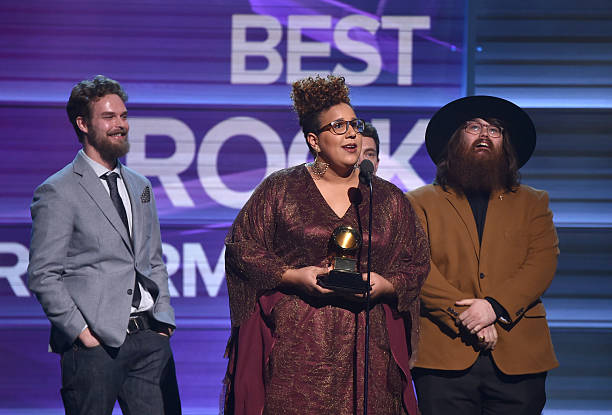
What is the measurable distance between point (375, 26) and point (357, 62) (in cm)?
29

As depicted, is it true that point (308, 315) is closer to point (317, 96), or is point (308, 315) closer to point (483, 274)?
point (317, 96)

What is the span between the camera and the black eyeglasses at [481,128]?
132 inches

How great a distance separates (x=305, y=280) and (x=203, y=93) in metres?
2.66

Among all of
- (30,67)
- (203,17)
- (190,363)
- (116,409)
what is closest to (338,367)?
(190,363)

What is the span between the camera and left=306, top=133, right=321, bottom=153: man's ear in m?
2.74

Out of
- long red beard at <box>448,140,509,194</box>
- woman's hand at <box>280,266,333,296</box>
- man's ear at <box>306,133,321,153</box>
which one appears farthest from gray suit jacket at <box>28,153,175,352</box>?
long red beard at <box>448,140,509,194</box>

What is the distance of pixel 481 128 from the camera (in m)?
3.36

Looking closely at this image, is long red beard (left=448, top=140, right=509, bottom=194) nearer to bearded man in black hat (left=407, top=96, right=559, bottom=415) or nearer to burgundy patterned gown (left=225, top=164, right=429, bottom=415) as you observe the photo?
bearded man in black hat (left=407, top=96, right=559, bottom=415)

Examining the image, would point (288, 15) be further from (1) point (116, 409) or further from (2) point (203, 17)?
(1) point (116, 409)

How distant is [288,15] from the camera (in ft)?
15.9

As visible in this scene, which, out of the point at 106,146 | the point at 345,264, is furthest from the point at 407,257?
the point at 106,146

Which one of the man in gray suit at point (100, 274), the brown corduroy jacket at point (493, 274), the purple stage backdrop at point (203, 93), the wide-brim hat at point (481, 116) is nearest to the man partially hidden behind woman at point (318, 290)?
the brown corduroy jacket at point (493, 274)

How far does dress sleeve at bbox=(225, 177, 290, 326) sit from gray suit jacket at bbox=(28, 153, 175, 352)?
1.95 feet

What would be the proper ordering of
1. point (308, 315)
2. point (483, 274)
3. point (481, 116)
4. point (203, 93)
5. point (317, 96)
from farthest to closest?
point (203, 93) < point (481, 116) < point (483, 274) < point (317, 96) < point (308, 315)
